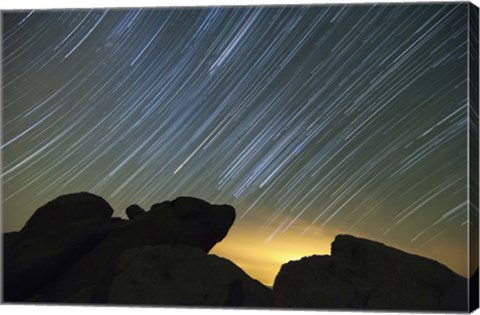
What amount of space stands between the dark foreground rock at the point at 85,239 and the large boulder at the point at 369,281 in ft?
2.92

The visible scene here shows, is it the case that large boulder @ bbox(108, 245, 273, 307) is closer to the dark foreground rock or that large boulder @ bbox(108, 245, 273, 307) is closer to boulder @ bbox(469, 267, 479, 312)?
the dark foreground rock

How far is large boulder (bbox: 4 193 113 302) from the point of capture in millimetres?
10445

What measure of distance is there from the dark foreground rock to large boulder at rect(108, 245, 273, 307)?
0.47 feet

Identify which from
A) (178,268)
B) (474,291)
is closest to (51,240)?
(178,268)

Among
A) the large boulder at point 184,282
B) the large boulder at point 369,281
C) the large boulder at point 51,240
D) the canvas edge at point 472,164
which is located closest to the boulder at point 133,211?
the large boulder at point 51,240

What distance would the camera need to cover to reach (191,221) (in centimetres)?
1033

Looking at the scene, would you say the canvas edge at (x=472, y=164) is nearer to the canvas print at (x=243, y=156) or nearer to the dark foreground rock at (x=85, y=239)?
the canvas print at (x=243, y=156)

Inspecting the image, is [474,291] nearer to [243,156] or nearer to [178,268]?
[243,156]

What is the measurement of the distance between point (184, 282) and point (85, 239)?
1.21 meters

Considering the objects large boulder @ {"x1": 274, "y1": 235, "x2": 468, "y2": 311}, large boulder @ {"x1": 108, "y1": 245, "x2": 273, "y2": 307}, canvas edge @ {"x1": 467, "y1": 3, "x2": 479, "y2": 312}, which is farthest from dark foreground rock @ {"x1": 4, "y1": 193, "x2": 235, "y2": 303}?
canvas edge @ {"x1": 467, "y1": 3, "x2": 479, "y2": 312}

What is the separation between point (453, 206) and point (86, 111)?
139 inches

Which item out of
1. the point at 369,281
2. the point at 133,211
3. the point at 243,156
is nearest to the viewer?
the point at 369,281

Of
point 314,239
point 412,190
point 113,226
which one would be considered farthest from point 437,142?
point 113,226

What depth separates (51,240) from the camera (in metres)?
10.6
